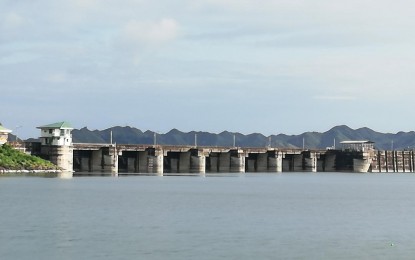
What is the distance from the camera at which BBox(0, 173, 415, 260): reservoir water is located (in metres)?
58.4

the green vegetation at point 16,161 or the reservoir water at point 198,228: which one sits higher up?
the green vegetation at point 16,161

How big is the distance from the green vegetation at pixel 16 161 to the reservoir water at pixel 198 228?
248 feet

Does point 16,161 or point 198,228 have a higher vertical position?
point 16,161

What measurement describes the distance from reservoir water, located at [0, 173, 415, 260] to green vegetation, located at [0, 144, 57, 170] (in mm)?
75455

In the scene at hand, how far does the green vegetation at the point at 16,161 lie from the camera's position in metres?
190

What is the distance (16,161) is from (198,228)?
127429 mm

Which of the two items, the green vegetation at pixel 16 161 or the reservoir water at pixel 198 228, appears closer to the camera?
the reservoir water at pixel 198 228

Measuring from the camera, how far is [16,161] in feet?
633

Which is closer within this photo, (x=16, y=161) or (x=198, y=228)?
(x=198, y=228)

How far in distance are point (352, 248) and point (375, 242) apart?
4.77 metres

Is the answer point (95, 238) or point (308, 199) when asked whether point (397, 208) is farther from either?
point (95, 238)

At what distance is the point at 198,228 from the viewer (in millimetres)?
72875

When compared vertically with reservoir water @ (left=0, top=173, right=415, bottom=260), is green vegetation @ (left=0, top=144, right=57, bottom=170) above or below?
above

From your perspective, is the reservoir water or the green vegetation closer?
the reservoir water
